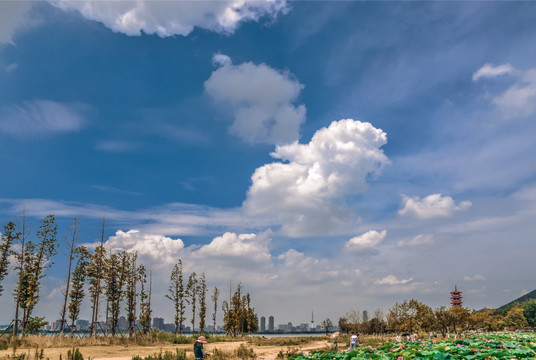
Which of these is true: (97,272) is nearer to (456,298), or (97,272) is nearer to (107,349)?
(107,349)

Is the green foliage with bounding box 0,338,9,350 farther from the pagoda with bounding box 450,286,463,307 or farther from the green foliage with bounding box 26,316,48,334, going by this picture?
the pagoda with bounding box 450,286,463,307

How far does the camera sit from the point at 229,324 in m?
71.4

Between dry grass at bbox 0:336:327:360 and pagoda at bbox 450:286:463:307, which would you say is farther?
pagoda at bbox 450:286:463:307

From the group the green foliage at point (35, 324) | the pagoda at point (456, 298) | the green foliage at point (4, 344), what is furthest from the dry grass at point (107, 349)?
the pagoda at point (456, 298)

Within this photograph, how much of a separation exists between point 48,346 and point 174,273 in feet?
116

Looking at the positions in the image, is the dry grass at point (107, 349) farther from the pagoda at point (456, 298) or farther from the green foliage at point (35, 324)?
the pagoda at point (456, 298)

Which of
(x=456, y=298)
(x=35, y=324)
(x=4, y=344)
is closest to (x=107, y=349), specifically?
(x=4, y=344)

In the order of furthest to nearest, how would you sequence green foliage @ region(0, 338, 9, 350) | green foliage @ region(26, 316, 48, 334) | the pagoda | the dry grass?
the pagoda < green foliage @ region(26, 316, 48, 334) < green foliage @ region(0, 338, 9, 350) < the dry grass

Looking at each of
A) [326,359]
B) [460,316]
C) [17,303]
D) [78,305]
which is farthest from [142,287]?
[460,316]

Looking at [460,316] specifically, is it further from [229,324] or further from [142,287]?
[142,287]

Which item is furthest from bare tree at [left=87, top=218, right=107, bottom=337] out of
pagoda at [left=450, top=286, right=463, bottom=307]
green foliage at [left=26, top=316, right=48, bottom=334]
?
pagoda at [left=450, top=286, right=463, bottom=307]

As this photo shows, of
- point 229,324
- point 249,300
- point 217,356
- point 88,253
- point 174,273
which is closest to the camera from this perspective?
point 217,356

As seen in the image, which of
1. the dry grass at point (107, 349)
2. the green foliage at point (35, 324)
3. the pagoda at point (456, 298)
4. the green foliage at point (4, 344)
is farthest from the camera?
the pagoda at point (456, 298)

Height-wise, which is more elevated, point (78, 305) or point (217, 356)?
point (78, 305)
